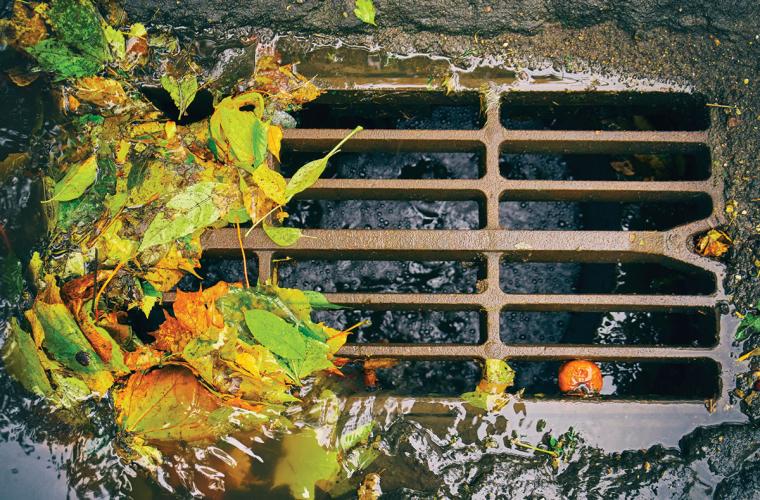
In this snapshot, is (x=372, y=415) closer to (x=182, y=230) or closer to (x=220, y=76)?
(x=182, y=230)

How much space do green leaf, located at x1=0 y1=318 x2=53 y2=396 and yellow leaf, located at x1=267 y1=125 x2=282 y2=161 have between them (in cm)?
87

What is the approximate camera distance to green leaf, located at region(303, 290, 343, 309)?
1.81m

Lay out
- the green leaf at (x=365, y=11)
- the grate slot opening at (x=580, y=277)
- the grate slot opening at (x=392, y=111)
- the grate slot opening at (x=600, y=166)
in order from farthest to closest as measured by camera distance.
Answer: the grate slot opening at (x=580, y=277) → the grate slot opening at (x=600, y=166) → the grate slot opening at (x=392, y=111) → the green leaf at (x=365, y=11)

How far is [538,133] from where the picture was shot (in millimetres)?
1855

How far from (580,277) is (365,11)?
1.16 meters

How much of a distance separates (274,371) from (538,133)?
106 cm

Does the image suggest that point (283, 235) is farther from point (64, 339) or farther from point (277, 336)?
point (64, 339)

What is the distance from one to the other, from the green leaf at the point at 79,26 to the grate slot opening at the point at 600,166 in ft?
4.32

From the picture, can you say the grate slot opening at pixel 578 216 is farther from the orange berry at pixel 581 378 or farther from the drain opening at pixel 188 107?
the drain opening at pixel 188 107

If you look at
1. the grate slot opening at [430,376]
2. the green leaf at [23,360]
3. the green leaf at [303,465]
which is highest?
the green leaf at [23,360]

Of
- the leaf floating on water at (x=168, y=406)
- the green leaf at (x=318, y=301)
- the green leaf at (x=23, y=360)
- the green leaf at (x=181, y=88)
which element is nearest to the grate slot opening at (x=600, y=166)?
the green leaf at (x=318, y=301)

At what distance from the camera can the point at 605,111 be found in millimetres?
2033

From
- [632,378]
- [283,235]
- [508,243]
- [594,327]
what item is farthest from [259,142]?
[632,378]

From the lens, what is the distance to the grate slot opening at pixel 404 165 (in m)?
2.18
